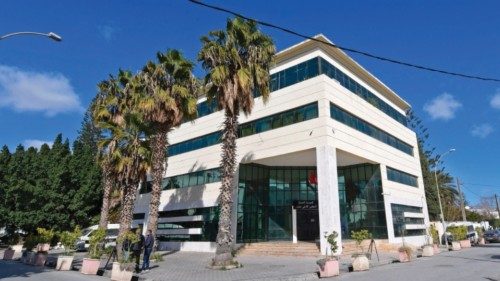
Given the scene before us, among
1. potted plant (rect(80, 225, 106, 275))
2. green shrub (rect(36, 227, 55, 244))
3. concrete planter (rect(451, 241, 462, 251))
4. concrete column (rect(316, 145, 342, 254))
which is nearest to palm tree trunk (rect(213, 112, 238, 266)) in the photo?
potted plant (rect(80, 225, 106, 275))

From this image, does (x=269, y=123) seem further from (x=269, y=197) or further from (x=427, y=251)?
(x=427, y=251)

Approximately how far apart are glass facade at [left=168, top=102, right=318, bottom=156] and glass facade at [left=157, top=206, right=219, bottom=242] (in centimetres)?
610

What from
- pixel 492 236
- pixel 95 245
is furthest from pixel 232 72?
pixel 492 236

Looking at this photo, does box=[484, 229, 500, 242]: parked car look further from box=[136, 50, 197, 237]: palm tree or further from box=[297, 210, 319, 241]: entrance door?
box=[136, 50, 197, 237]: palm tree

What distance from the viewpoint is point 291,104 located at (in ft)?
92.0

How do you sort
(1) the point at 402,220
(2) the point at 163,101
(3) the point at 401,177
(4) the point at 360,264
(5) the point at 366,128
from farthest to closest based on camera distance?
(3) the point at 401,177, (1) the point at 402,220, (5) the point at 366,128, (2) the point at 163,101, (4) the point at 360,264

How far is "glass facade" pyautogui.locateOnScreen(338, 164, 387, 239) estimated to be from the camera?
101 feet

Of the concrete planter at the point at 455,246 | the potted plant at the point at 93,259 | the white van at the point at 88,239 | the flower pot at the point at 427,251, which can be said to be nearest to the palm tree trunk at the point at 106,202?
the white van at the point at 88,239

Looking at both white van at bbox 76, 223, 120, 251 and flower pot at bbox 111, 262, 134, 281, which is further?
white van at bbox 76, 223, 120, 251

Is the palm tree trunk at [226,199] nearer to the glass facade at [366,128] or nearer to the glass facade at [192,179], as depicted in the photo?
the glass facade at [366,128]

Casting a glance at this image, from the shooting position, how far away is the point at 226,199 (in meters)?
19.2

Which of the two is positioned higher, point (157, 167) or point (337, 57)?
point (337, 57)

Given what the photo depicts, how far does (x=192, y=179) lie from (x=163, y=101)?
41.0ft

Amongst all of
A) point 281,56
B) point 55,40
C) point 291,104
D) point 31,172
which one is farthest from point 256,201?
point 31,172
